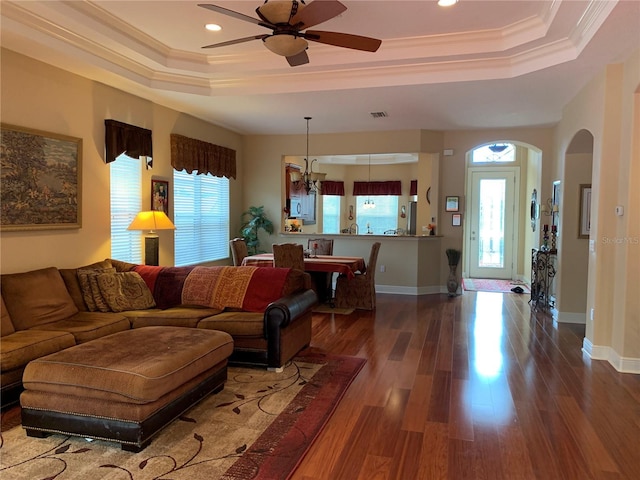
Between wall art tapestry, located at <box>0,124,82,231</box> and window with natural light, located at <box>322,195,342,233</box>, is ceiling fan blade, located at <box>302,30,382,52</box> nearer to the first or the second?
wall art tapestry, located at <box>0,124,82,231</box>

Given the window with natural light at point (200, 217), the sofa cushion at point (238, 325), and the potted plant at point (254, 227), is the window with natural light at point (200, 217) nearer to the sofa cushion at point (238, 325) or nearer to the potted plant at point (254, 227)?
the potted plant at point (254, 227)

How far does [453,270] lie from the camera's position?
7707mm

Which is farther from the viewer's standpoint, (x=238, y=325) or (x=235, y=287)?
(x=235, y=287)

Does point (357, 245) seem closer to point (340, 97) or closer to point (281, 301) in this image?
point (340, 97)

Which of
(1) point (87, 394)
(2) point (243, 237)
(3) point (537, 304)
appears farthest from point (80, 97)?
(3) point (537, 304)

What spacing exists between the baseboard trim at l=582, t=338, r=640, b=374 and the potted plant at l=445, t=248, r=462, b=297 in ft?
9.66

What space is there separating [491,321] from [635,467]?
11.4 feet

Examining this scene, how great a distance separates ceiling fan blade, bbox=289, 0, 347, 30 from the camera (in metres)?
2.75

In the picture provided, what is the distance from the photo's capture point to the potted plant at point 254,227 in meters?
8.16

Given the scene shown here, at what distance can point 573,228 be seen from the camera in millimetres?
5828

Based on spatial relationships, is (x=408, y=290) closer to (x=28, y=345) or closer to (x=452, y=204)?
(x=452, y=204)

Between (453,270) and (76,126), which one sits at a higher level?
(76,126)

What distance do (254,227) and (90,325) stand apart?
181 inches

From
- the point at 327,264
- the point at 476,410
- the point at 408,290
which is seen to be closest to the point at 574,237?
the point at 408,290
